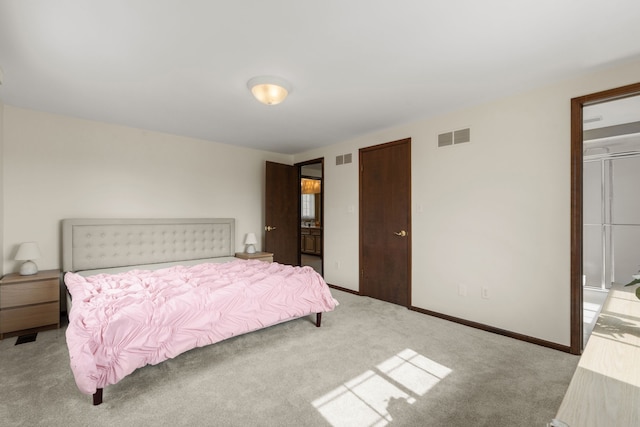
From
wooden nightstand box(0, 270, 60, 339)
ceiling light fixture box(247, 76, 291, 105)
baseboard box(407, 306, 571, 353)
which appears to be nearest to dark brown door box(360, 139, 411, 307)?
baseboard box(407, 306, 571, 353)

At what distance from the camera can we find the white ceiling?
1716 mm

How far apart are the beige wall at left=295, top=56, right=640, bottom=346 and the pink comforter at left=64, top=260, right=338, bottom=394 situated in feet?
5.04

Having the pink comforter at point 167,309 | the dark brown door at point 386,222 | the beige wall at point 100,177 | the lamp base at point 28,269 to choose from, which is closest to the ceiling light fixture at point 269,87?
the pink comforter at point 167,309

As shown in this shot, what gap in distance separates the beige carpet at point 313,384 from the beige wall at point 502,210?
44 centimetres

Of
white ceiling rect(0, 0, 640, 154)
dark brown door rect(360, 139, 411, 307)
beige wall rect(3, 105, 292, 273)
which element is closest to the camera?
white ceiling rect(0, 0, 640, 154)

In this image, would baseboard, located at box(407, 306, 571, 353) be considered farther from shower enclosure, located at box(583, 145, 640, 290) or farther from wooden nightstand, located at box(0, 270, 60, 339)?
wooden nightstand, located at box(0, 270, 60, 339)

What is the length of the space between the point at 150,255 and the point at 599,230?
22.5 ft

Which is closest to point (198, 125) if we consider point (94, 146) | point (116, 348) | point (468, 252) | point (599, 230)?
point (94, 146)

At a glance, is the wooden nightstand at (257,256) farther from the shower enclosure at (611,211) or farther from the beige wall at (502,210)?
the shower enclosure at (611,211)

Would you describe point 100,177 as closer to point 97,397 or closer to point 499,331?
point 97,397

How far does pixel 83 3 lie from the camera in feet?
5.41

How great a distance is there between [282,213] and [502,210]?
3.54 meters

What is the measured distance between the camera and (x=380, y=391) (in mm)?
2020

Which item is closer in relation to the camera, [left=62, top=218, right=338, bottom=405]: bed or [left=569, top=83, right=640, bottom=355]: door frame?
[left=62, top=218, right=338, bottom=405]: bed
